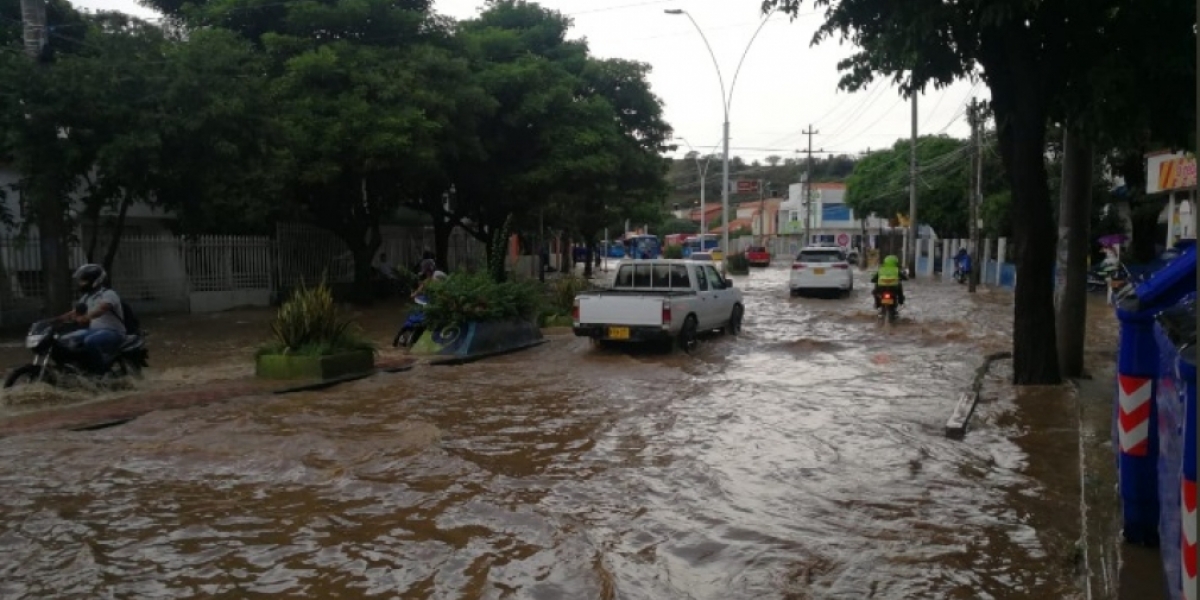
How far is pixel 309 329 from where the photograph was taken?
12680 mm

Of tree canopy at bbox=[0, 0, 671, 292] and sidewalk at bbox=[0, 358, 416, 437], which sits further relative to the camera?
tree canopy at bbox=[0, 0, 671, 292]

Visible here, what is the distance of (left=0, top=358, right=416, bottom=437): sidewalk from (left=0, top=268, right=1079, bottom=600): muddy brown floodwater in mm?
311

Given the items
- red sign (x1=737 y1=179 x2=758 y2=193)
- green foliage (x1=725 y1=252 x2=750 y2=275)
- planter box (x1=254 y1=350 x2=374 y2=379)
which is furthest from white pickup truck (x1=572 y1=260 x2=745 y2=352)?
red sign (x1=737 y1=179 x2=758 y2=193)

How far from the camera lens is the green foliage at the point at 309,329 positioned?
12602 millimetres

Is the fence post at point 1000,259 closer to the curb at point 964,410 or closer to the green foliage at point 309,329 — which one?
the curb at point 964,410

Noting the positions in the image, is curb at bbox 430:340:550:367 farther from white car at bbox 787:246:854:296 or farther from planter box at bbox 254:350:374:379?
white car at bbox 787:246:854:296

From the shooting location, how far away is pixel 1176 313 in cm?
436

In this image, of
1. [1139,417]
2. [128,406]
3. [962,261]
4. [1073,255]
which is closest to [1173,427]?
[1139,417]

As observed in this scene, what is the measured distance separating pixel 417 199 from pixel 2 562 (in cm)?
2540

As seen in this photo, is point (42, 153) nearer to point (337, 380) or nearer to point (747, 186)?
point (337, 380)

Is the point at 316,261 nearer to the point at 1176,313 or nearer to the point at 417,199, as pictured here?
the point at 417,199

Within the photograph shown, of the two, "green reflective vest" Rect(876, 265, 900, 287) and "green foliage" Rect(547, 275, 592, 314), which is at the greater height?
"green reflective vest" Rect(876, 265, 900, 287)

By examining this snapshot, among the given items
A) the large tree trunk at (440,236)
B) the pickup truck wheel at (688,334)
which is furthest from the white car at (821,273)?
the pickup truck wheel at (688,334)

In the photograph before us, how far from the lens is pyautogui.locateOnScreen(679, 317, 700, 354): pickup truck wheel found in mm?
15695
